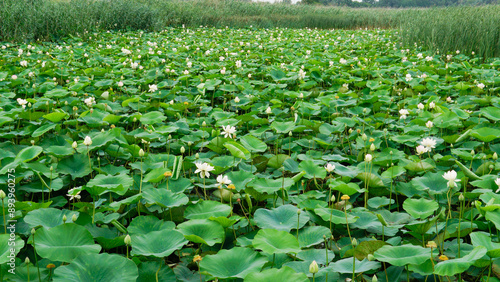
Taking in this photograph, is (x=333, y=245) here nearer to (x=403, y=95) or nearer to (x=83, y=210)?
(x=83, y=210)

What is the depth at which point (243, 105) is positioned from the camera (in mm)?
3135

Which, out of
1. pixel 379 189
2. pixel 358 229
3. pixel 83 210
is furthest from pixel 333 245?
pixel 83 210

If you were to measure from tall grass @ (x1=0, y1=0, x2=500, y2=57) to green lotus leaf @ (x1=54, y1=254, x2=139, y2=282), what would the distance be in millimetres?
6159

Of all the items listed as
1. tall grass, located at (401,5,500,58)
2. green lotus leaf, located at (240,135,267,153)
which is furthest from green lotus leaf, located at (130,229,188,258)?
tall grass, located at (401,5,500,58)

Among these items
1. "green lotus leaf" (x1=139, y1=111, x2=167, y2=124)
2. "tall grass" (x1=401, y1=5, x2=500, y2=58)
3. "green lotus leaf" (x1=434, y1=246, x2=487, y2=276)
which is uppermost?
"tall grass" (x1=401, y1=5, x2=500, y2=58)

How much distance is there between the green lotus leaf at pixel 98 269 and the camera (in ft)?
3.63

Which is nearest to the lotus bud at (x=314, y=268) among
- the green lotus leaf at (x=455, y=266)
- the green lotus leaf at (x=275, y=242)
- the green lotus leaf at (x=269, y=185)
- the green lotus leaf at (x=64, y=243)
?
the green lotus leaf at (x=275, y=242)

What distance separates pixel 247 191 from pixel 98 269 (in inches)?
31.9

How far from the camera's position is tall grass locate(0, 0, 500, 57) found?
5910 mm

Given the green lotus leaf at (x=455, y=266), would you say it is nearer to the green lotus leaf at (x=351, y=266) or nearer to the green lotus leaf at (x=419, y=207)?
the green lotus leaf at (x=351, y=266)

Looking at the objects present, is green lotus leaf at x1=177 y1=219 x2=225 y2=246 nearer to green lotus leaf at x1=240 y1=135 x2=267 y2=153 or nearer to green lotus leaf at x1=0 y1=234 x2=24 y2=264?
green lotus leaf at x1=0 y1=234 x2=24 y2=264

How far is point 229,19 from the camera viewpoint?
12375 mm

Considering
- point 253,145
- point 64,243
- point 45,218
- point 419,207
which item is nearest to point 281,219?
point 419,207

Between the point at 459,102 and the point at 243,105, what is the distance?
79.9 inches
